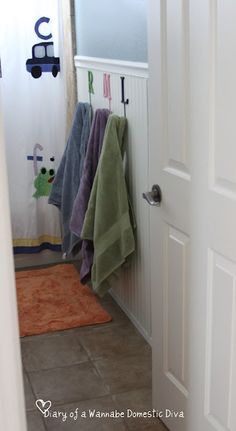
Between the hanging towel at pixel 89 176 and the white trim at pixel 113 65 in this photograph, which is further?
the hanging towel at pixel 89 176

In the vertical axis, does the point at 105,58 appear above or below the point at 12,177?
above

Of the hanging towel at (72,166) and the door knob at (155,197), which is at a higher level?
the door knob at (155,197)

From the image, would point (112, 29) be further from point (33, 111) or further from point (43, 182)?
point (43, 182)

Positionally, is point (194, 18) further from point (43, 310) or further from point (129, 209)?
point (43, 310)

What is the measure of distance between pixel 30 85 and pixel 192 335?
2.19 metres

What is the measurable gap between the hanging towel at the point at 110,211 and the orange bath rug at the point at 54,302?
303 millimetres

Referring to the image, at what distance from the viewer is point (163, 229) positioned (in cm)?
191

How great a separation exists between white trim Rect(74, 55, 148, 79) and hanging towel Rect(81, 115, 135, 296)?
0.23 m

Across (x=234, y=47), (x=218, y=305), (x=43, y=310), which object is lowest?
(x=43, y=310)

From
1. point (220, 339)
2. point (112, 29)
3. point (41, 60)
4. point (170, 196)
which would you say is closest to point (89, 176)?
point (112, 29)

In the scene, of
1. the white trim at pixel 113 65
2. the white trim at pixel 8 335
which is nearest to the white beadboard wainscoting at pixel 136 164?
the white trim at pixel 113 65

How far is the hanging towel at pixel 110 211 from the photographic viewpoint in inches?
105

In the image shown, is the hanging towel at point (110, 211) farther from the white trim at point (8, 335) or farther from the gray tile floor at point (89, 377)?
the white trim at point (8, 335)

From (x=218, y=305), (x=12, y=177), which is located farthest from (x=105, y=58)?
(x=218, y=305)
